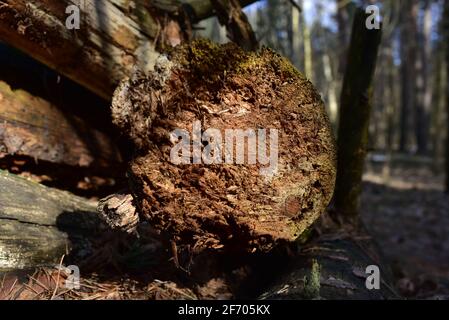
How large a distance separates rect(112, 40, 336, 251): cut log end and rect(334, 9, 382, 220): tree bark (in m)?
1.08

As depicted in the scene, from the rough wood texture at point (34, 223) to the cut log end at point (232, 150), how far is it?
74 centimetres

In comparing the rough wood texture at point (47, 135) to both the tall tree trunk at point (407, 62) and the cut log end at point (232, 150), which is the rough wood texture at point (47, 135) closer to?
the cut log end at point (232, 150)

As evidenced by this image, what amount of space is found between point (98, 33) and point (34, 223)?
118 cm

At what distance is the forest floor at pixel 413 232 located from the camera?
3285 mm

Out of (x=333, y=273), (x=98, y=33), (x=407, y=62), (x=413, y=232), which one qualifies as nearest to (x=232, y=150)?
(x=333, y=273)

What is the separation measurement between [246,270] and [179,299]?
52 centimetres

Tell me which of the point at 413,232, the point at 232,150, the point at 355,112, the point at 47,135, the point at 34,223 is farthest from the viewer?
the point at 413,232

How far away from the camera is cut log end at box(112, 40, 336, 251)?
1.87 meters

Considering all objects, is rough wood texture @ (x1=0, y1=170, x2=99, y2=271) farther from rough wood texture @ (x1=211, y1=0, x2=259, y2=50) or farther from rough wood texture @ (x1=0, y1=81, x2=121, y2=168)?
rough wood texture @ (x1=211, y1=0, x2=259, y2=50)

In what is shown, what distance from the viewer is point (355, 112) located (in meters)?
2.96

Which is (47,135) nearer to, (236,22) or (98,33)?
(98,33)

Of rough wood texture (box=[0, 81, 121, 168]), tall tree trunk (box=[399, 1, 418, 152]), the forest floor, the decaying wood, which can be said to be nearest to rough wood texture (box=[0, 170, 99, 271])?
rough wood texture (box=[0, 81, 121, 168])

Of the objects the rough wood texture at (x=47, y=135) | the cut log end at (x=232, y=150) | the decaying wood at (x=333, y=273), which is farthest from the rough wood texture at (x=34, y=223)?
the decaying wood at (x=333, y=273)
